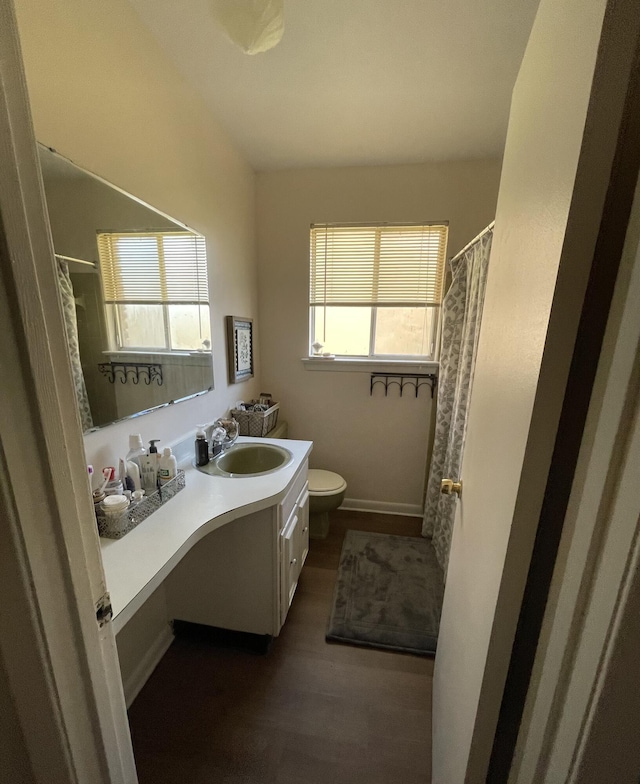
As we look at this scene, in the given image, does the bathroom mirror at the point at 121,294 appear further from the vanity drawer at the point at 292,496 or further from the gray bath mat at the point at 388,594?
the gray bath mat at the point at 388,594

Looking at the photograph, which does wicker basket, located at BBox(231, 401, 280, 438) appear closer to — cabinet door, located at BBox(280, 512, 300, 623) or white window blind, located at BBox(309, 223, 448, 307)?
cabinet door, located at BBox(280, 512, 300, 623)

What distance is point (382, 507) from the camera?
2.61 m

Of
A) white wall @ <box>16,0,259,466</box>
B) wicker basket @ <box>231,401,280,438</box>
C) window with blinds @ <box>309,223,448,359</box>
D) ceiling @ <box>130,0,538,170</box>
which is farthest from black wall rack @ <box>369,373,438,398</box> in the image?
ceiling @ <box>130,0,538,170</box>

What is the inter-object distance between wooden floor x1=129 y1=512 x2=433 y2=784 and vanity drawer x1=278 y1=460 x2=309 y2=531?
63cm

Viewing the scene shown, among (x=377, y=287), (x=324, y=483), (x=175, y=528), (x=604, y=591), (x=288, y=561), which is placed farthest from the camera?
(x=377, y=287)

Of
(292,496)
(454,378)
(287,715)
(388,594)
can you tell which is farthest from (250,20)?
(388,594)

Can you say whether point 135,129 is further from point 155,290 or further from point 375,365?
point 375,365

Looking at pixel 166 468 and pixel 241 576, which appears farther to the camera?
pixel 241 576

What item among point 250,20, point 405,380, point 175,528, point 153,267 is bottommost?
point 175,528

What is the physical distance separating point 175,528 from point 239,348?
51.3 inches

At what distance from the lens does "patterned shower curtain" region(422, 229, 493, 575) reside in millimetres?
1623

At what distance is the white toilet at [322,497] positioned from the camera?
2.08 metres

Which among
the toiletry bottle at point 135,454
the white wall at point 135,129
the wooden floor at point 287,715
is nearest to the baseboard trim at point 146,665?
the wooden floor at point 287,715

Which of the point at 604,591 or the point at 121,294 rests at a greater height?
the point at 121,294
